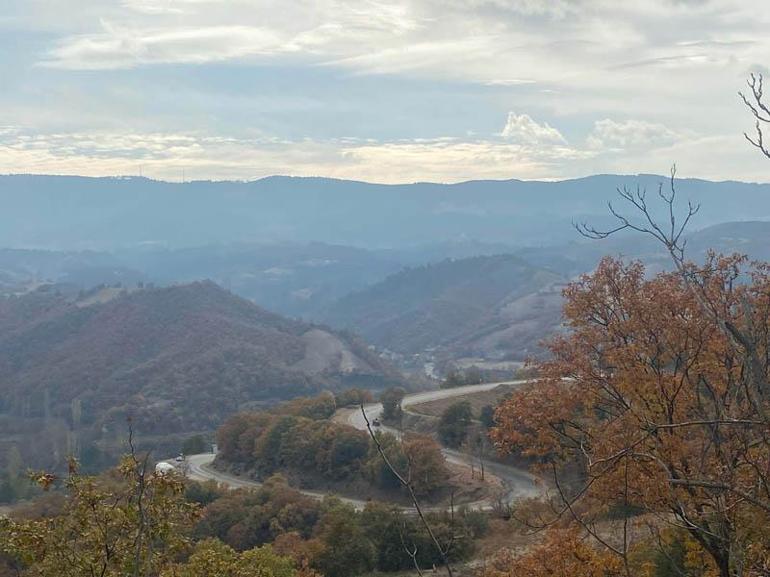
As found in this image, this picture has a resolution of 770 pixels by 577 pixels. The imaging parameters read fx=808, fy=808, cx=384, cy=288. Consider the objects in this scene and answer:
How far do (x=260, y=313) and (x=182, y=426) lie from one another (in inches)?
2559

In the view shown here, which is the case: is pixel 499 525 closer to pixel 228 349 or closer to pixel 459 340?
pixel 228 349

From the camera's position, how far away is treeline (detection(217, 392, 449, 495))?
3791cm

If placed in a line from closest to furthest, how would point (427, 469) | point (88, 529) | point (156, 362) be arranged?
point (88, 529), point (427, 469), point (156, 362)

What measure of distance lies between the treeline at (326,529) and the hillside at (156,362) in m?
61.9

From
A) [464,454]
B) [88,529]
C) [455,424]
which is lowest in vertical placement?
[464,454]

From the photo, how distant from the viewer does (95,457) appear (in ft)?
255

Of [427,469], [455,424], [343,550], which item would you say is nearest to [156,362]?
[455,424]

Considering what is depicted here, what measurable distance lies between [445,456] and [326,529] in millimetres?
18858

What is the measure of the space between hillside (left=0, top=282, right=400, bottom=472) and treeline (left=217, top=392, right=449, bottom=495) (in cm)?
4489

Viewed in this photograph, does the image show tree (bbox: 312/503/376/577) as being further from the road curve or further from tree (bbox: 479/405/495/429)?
tree (bbox: 479/405/495/429)

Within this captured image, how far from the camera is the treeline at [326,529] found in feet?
85.9

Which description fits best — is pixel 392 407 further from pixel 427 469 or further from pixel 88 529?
pixel 88 529

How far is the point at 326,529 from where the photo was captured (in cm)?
2683

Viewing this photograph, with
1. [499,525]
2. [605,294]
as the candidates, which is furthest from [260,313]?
[605,294]
